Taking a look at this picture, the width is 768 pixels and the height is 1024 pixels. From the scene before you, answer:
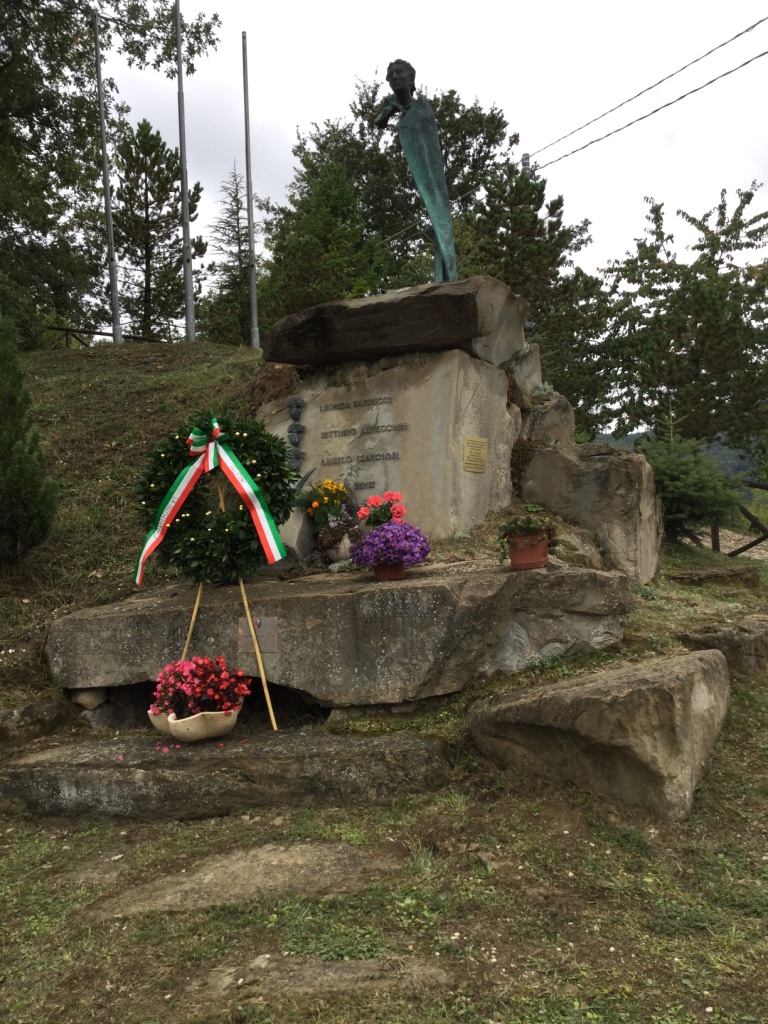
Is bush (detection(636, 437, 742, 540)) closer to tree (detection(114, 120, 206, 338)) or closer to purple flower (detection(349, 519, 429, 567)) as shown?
purple flower (detection(349, 519, 429, 567))

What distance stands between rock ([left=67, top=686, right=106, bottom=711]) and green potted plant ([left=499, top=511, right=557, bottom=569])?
3331 mm

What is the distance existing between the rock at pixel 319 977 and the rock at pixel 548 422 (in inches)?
249

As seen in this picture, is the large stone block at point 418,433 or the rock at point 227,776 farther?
the large stone block at point 418,433

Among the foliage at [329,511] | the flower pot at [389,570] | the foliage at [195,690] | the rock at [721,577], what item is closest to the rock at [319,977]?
the foliage at [195,690]

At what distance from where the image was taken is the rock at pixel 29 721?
553cm

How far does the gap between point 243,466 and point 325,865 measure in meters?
2.93

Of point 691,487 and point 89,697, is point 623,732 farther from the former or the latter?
point 691,487

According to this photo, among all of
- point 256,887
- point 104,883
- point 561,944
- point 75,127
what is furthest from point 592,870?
point 75,127

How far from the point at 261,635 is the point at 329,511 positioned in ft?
6.77

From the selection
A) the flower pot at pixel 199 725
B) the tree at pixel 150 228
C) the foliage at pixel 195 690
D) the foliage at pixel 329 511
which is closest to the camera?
the flower pot at pixel 199 725

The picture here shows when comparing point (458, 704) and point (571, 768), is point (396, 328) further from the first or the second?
point (571, 768)

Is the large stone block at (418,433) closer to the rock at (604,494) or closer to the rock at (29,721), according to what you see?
the rock at (604,494)

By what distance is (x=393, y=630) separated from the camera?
516cm

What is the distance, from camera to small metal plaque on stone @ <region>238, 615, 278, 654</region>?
544 centimetres
